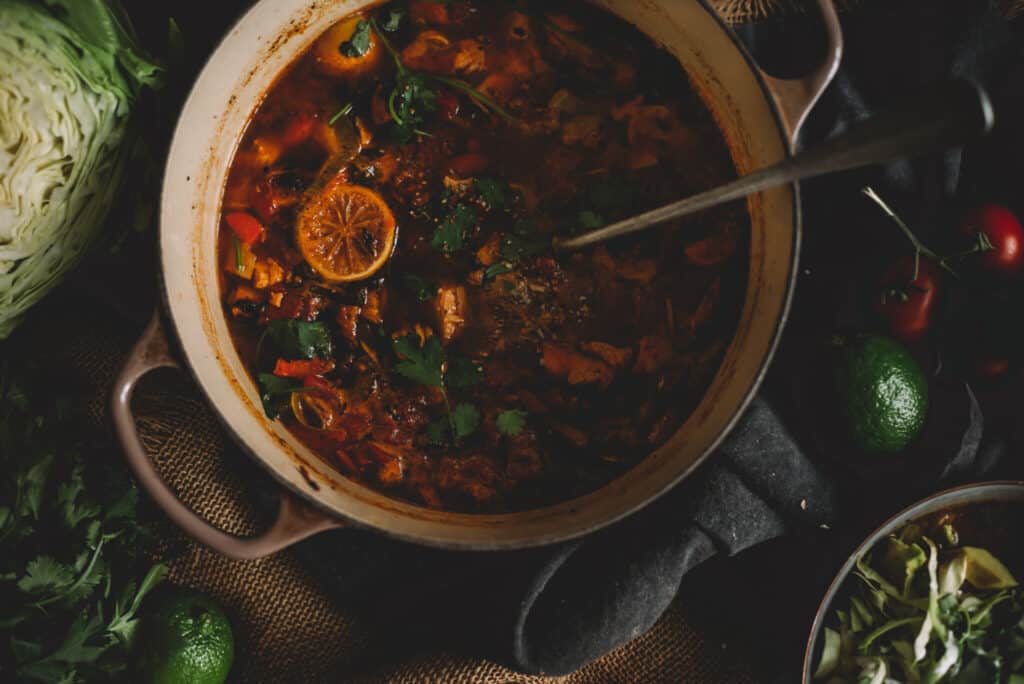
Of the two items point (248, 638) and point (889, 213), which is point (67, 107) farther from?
point (889, 213)

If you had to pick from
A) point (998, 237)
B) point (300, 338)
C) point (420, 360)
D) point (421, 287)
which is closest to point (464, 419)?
point (420, 360)

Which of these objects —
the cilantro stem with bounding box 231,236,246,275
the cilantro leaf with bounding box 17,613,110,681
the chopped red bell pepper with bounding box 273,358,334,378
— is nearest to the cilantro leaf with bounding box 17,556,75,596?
the cilantro leaf with bounding box 17,613,110,681

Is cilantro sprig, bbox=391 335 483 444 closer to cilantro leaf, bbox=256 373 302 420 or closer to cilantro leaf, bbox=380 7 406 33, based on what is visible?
cilantro leaf, bbox=256 373 302 420

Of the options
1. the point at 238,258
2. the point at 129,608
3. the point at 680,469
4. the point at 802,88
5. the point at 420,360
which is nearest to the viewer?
the point at 802,88

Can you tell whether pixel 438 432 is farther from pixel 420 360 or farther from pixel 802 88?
pixel 802 88

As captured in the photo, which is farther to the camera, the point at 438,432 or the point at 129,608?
the point at 129,608

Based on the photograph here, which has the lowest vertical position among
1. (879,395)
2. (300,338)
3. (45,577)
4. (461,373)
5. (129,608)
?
(879,395)
